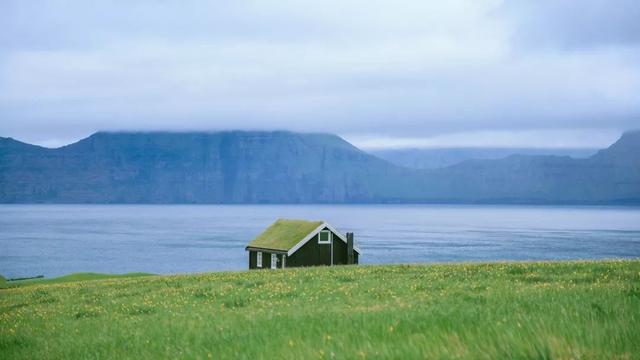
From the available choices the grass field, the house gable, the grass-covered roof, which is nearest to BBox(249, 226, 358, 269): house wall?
the house gable

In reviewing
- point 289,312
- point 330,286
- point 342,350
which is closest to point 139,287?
point 330,286

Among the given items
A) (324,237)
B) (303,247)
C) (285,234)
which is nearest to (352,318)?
(303,247)

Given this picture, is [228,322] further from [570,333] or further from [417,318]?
[570,333]

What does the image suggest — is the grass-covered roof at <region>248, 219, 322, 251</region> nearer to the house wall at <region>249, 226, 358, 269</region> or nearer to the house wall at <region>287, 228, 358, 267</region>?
the house wall at <region>249, 226, 358, 269</region>

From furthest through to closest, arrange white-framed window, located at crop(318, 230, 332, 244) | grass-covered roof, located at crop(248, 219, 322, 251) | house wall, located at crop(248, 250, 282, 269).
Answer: house wall, located at crop(248, 250, 282, 269) → white-framed window, located at crop(318, 230, 332, 244) → grass-covered roof, located at crop(248, 219, 322, 251)

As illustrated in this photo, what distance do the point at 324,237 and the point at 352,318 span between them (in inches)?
2416

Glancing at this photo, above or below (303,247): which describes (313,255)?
below

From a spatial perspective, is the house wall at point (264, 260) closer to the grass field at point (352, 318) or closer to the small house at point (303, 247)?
the small house at point (303, 247)

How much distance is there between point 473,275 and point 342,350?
19.7 meters

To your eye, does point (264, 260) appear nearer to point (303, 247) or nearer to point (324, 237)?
point (303, 247)

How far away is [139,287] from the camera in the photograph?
116ft

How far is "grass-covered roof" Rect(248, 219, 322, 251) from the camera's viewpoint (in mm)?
75312

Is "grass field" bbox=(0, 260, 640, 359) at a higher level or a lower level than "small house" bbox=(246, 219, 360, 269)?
higher

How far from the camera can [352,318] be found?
14836mm
